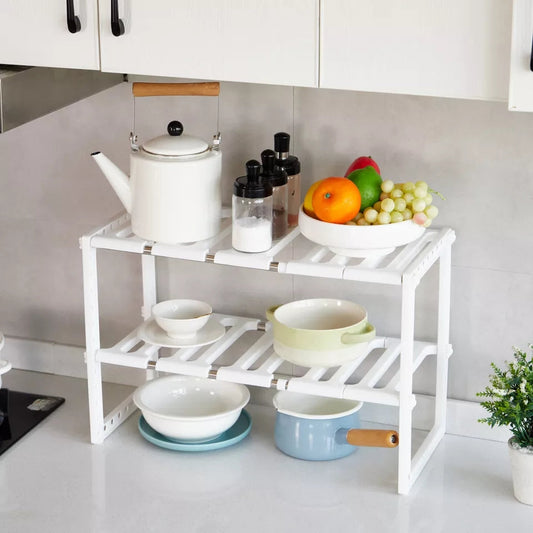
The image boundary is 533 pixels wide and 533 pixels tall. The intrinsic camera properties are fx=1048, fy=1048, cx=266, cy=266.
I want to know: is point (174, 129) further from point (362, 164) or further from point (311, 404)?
point (311, 404)

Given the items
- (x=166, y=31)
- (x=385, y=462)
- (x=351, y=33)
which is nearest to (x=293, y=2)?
(x=351, y=33)

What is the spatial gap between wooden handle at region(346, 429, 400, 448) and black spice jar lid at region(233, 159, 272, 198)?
494 mm

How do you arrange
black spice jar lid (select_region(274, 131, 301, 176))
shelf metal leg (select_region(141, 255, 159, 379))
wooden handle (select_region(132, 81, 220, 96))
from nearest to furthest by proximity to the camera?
wooden handle (select_region(132, 81, 220, 96)), black spice jar lid (select_region(274, 131, 301, 176)), shelf metal leg (select_region(141, 255, 159, 379))

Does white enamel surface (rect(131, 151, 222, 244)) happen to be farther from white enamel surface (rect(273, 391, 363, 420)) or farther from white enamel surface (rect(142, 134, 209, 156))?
white enamel surface (rect(273, 391, 363, 420))

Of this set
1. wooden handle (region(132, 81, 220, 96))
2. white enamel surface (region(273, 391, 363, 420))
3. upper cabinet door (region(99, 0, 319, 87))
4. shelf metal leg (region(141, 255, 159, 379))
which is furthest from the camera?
shelf metal leg (region(141, 255, 159, 379))

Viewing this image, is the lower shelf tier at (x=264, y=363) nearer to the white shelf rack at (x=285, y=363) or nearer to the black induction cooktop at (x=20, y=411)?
the white shelf rack at (x=285, y=363)

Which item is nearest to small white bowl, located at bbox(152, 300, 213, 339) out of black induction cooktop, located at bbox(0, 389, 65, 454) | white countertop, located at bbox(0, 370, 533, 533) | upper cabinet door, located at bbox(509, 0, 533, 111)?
white countertop, located at bbox(0, 370, 533, 533)

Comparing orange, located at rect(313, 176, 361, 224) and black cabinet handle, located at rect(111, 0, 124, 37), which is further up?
black cabinet handle, located at rect(111, 0, 124, 37)

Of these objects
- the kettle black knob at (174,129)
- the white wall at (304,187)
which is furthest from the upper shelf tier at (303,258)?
the kettle black knob at (174,129)

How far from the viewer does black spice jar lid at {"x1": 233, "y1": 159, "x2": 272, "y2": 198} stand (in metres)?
1.94

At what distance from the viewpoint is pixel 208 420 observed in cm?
210

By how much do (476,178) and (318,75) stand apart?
0.46 meters

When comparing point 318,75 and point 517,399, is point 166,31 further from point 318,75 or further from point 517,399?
point 517,399

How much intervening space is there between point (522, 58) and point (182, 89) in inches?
25.9
